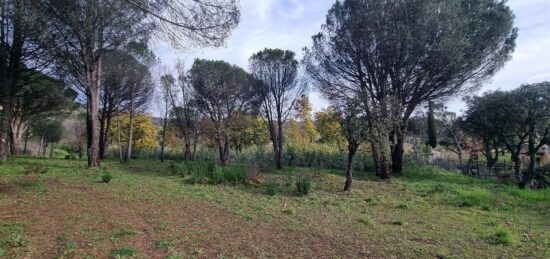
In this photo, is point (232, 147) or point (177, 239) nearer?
point (177, 239)

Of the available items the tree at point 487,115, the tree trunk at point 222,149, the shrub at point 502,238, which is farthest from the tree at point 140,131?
the shrub at point 502,238

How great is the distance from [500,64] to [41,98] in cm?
2530

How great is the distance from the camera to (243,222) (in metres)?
5.34

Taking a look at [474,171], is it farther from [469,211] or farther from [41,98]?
[41,98]

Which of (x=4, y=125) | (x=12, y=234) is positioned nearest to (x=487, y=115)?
(x=12, y=234)

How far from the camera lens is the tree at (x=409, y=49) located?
42.4ft

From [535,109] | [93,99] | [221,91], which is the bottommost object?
[93,99]

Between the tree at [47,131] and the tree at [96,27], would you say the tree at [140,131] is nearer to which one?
the tree at [47,131]

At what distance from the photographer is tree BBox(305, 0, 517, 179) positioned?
509 inches

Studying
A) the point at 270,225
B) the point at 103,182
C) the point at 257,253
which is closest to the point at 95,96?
the point at 103,182

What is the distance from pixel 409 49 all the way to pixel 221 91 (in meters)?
9.59

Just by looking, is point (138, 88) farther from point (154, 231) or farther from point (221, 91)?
point (154, 231)

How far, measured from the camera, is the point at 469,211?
7633 mm

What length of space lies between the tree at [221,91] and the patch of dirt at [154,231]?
11.3 m
